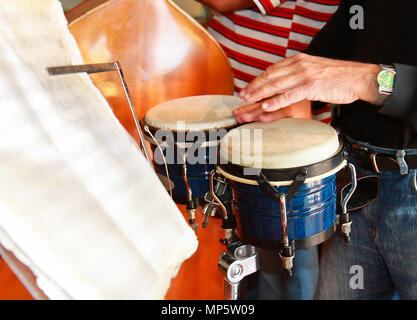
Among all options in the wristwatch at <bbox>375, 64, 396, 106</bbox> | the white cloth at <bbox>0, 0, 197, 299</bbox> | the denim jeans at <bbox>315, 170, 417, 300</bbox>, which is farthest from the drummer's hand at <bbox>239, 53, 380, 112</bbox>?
the white cloth at <bbox>0, 0, 197, 299</bbox>

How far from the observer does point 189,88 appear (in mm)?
1293

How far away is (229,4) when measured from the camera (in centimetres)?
146

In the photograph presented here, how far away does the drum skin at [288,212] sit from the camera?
2.58ft

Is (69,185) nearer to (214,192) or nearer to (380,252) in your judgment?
(214,192)

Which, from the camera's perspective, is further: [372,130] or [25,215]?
[372,130]

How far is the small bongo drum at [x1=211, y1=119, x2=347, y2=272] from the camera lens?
2.50 feet

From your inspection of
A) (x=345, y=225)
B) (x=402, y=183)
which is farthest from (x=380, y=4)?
(x=345, y=225)

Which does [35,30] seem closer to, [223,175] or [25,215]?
[25,215]

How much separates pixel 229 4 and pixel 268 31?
0.59ft

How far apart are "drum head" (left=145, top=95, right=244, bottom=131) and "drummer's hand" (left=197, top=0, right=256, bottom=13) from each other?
48 centimetres

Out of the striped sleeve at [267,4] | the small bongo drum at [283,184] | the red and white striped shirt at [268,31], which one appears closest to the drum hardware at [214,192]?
the small bongo drum at [283,184]

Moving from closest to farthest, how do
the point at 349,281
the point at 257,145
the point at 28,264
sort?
1. the point at 28,264
2. the point at 257,145
3. the point at 349,281

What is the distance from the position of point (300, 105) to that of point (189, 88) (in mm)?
373

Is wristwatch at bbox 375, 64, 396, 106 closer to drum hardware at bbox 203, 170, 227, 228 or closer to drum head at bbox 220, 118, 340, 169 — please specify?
drum head at bbox 220, 118, 340, 169
